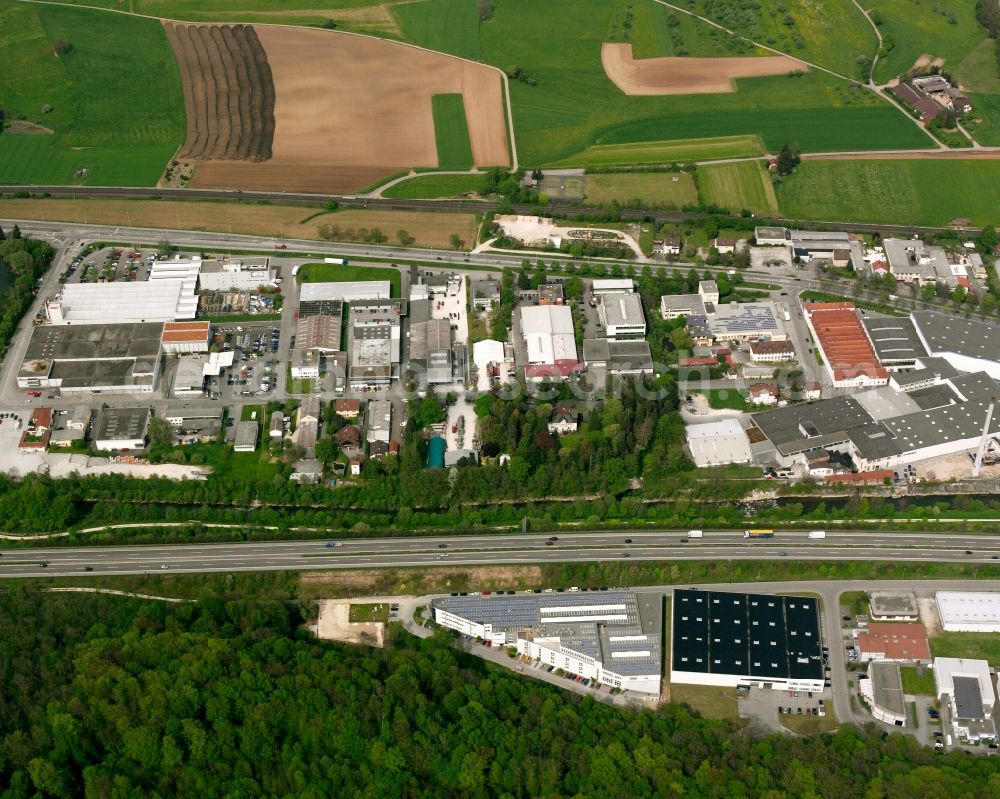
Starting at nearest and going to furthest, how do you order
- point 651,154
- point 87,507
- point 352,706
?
point 352,706
point 87,507
point 651,154

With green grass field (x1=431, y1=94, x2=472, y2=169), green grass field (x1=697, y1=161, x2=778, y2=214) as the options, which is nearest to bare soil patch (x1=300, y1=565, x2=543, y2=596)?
green grass field (x1=697, y1=161, x2=778, y2=214)

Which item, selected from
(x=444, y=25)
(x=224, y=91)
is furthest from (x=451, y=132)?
(x=224, y=91)

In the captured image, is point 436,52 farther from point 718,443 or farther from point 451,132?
point 718,443

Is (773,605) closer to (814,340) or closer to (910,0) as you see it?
(814,340)

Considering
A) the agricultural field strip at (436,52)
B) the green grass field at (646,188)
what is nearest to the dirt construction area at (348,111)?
the agricultural field strip at (436,52)

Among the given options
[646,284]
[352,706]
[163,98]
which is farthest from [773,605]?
[163,98]
